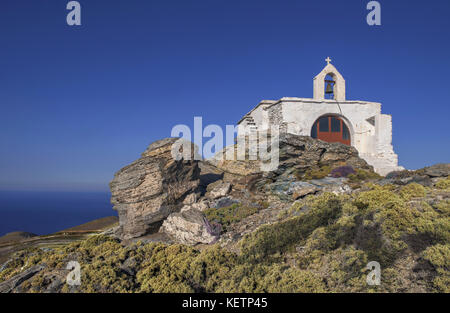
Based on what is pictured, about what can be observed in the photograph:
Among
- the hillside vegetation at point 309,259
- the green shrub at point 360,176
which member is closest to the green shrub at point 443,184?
the hillside vegetation at point 309,259

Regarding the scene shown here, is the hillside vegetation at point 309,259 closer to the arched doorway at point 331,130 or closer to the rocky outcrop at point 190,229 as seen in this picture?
the rocky outcrop at point 190,229

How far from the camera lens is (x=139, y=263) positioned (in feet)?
31.1

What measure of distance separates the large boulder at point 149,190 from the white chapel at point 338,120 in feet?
36.8

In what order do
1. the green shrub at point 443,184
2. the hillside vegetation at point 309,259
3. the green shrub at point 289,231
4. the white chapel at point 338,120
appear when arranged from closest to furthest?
the hillside vegetation at point 309,259, the green shrub at point 289,231, the green shrub at point 443,184, the white chapel at point 338,120

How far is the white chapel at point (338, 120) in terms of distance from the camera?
2270 centimetres

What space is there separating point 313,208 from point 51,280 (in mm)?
10852

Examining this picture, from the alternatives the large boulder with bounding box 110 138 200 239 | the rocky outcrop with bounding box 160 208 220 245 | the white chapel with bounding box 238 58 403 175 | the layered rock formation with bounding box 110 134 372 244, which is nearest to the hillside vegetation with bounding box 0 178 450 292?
the rocky outcrop with bounding box 160 208 220 245

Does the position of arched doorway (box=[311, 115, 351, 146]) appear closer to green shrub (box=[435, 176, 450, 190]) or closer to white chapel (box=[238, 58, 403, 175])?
white chapel (box=[238, 58, 403, 175])

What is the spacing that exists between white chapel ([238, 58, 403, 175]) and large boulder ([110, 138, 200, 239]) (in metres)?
11.2

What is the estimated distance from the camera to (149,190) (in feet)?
53.1

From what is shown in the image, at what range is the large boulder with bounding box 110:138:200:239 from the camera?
15.6 meters
